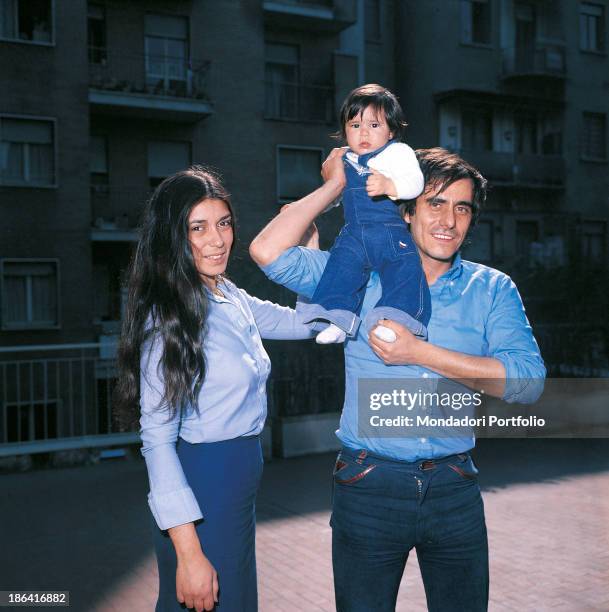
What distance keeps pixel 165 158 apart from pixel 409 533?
16.0m

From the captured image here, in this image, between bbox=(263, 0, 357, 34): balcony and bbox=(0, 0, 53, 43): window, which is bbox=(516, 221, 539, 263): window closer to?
bbox=(263, 0, 357, 34): balcony

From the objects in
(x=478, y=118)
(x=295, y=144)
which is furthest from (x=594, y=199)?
(x=295, y=144)

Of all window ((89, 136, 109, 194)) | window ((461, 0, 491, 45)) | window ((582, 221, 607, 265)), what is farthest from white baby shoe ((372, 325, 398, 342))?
window ((582, 221, 607, 265))

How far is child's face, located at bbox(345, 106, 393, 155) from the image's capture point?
2518 mm

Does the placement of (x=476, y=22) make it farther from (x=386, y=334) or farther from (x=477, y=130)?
(x=386, y=334)

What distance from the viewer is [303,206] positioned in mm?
2434

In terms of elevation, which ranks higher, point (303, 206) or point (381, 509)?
point (303, 206)

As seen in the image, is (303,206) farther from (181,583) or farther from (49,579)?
(49,579)

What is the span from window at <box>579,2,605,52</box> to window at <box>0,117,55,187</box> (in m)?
15.3

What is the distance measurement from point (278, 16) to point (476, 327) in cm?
1697

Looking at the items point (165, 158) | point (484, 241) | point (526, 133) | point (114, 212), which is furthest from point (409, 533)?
point (526, 133)

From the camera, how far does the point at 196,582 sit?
222 cm

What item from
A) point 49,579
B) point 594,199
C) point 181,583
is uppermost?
point 594,199

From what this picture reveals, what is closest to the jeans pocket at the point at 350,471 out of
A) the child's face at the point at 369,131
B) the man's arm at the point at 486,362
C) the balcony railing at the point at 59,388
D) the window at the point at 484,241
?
the man's arm at the point at 486,362
